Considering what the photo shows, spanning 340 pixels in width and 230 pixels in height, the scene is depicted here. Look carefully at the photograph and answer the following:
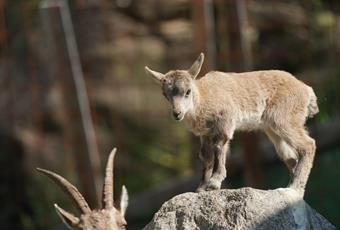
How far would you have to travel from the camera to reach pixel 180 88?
6.94m

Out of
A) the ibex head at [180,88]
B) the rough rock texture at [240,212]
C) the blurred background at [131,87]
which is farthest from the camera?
the blurred background at [131,87]

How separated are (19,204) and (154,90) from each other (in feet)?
10.2

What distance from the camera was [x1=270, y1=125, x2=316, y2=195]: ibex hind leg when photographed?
6.97 m

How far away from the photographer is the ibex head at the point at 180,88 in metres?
6.90

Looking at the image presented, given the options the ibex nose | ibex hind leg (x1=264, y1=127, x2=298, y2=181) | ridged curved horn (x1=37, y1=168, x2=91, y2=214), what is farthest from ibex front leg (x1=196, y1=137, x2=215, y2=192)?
ridged curved horn (x1=37, y1=168, x2=91, y2=214)

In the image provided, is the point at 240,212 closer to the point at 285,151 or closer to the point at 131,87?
the point at 285,151

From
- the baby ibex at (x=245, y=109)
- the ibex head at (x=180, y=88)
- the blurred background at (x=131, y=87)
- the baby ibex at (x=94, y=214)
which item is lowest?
the blurred background at (x=131, y=87)

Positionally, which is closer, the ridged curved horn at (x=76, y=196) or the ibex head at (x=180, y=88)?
the ibex head at (x=180, y=88)

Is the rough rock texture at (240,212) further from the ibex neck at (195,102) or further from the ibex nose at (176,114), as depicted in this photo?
the ibex neck at (195,102)

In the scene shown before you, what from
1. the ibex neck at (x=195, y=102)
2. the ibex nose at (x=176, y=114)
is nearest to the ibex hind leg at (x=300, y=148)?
the ibex neck at (x=195, y=102)

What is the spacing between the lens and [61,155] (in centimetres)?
1593

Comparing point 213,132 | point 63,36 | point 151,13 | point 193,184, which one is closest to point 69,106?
Answer: point 63,36

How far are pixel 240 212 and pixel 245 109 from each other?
1.13m

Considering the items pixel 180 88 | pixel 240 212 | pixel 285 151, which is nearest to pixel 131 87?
pixel 285 151
